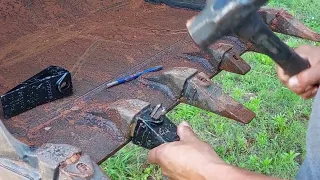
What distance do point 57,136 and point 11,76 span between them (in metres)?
0.54

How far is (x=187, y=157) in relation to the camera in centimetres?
132

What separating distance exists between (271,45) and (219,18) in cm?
19

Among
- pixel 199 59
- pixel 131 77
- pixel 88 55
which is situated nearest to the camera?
pixel 131 77

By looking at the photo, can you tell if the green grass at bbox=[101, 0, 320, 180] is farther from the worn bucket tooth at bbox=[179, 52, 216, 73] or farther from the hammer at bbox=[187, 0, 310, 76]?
the hammer at bbox=[187, 0, 310, 76]

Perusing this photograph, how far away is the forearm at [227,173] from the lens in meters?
1.24

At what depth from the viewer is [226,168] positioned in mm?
1278

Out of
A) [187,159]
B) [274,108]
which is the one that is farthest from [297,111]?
[187,159]

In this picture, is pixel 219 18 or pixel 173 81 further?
pixel 173 81

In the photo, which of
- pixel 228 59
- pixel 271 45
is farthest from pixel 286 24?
pixel 271 45

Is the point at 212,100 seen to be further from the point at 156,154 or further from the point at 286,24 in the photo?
the point at 286,24

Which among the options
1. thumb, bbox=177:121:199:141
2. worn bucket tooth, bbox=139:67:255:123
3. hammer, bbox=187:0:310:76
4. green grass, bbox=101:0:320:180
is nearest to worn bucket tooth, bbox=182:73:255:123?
worn bucket tooth, bbox=139:67:255:123

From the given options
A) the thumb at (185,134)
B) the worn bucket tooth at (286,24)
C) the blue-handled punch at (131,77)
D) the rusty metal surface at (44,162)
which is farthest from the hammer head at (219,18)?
the worn bucket tooth at (286,24)

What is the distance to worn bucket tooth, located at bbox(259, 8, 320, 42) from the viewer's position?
1.95 meters

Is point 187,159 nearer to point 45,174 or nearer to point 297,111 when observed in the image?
point 45,174
